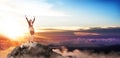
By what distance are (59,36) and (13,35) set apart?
0.54 m

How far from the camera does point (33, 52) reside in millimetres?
3654

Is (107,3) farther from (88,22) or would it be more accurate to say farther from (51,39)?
(51,39)

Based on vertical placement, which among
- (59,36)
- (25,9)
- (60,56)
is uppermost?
(25,9)

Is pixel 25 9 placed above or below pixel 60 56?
above

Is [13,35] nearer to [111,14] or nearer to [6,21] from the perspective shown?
[6,21]

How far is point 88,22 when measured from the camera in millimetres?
3754

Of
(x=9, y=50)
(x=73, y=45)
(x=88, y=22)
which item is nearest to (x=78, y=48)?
(x=73, y=45)

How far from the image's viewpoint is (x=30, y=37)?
3.71 m

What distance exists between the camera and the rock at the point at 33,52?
365cm

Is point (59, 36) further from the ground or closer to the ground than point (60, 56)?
further from the ground

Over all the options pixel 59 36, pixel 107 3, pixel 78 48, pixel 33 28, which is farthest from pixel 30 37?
pixel 107 3

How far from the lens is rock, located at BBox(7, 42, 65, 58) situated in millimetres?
3646

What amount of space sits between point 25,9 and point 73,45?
2.30ft

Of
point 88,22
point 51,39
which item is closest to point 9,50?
point 51,39
